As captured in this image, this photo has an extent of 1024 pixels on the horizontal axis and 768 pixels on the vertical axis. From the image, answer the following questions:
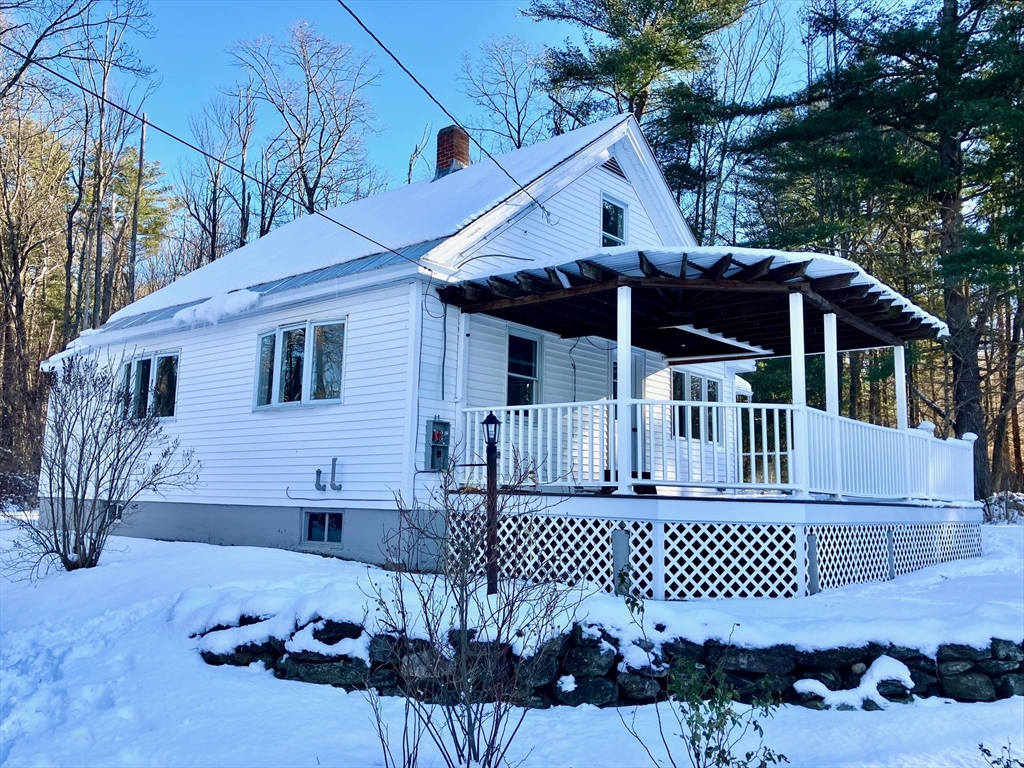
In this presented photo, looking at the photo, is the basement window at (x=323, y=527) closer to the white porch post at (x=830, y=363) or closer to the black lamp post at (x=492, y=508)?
the black lamp post at (x=492, y=508)

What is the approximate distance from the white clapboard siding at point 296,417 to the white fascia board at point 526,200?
726 mm

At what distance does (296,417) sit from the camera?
1106cm

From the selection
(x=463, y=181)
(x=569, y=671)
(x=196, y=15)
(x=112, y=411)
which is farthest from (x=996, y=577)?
(x=196, y=15)

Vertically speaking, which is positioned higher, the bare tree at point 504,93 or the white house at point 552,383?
the bare tree at point 504,93

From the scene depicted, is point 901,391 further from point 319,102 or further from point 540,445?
point 319,102

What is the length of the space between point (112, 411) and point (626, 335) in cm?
667

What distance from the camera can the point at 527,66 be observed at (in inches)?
1133

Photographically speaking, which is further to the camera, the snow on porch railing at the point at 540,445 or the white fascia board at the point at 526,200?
the white fascia board at the point at 526,200

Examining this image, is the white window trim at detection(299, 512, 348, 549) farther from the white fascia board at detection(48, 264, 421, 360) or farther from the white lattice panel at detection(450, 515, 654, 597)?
the white fascia board at detection(48, 264, 421, 360)

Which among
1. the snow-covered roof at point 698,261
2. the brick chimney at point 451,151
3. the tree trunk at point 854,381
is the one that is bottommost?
the snow-covered roof at point 698,261

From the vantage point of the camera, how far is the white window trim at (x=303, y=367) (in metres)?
10.6

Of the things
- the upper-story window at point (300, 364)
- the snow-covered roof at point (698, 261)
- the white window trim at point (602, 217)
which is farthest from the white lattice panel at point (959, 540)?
the upper-story window at point (300, 364)

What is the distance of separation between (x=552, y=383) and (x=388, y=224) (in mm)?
3561

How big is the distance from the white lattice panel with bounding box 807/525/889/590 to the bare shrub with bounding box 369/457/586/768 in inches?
111
